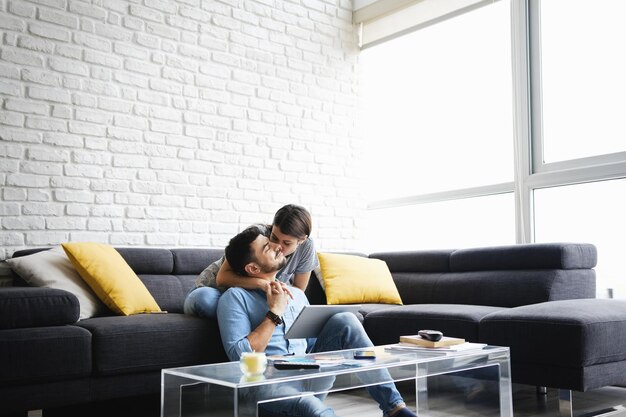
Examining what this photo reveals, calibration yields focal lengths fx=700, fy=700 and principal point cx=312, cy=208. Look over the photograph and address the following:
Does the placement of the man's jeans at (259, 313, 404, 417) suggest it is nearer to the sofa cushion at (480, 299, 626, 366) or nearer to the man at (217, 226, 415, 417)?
the man at (217, 226, 415, 417)

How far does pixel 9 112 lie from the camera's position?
374 centimetres

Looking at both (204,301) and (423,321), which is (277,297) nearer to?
(204,301)

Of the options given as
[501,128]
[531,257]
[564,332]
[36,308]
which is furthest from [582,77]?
[36,308]

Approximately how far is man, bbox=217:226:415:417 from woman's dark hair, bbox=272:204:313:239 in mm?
228

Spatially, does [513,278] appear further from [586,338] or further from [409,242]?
[409,242]

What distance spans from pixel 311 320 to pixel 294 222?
1.97 ft

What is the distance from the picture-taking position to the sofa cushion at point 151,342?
276 centimetres

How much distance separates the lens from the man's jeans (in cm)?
193

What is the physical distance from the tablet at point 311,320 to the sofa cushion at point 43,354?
85 cm

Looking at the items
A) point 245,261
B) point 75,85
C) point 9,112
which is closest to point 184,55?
point 75,85

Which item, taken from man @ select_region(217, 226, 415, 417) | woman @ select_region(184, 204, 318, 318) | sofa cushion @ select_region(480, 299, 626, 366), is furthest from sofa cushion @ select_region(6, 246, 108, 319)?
sofa cushion @ select_region(480, 299, 626, 366)

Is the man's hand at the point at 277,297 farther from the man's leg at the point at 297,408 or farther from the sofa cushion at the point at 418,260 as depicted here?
the sofa cushion at the point at 418,260

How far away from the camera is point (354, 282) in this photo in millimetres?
4117

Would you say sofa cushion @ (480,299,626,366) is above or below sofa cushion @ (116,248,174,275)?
below
